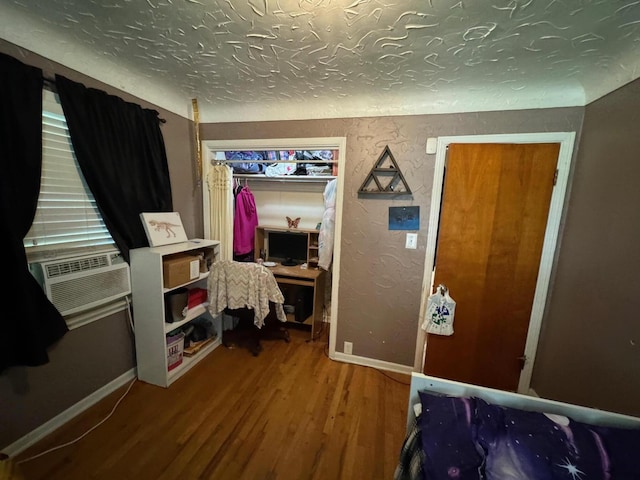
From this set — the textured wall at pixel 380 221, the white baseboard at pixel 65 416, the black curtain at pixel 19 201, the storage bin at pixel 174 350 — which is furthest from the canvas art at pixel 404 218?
the white baseboard at pixel 65 416

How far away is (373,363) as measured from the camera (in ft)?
7.28

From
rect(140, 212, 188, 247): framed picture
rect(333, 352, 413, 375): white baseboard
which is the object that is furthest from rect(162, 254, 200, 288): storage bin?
rect(333, 352, 413, 375): white baseboard

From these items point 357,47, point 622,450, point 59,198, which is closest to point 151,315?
point 59,198

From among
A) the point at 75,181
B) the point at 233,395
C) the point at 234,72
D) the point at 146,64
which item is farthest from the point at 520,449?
the point at 146,64

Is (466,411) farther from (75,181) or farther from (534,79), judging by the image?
(75,181)

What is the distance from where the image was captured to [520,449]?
31.9 inches

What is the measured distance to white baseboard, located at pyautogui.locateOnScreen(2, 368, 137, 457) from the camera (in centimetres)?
135

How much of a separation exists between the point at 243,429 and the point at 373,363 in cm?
117

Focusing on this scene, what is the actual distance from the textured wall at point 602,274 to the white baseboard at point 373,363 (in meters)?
0.96

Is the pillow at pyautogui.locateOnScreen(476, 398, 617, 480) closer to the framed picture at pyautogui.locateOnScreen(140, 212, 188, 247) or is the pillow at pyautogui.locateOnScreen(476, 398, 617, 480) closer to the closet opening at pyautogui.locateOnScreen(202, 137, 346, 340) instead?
the closet opening at pyautogui.locateOnScreen(202, 137, 346, 340)

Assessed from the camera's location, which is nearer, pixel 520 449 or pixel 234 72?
pixel 520 449

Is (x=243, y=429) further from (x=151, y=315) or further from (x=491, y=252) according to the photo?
(x=491, y=252)

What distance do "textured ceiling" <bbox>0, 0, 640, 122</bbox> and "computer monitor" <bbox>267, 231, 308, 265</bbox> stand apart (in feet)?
4.85

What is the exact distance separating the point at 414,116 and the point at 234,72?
4.29ft
